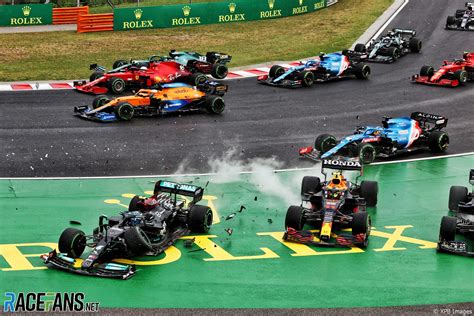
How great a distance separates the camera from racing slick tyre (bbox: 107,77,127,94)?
39.3 metres

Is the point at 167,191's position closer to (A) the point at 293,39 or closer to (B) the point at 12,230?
(B) the point at 12,230

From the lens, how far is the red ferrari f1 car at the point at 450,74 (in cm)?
4185

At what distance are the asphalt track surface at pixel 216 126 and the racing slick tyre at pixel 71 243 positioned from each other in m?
7.91

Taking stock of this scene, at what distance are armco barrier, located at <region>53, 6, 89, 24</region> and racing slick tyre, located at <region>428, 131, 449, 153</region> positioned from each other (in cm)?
2853

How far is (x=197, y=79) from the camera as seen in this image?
134 ft

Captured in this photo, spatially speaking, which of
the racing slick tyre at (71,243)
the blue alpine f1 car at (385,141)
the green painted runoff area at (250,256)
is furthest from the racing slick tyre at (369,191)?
the racing slick tyre at (71,243)

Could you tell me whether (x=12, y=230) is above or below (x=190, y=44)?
below

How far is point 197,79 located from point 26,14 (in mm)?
17814

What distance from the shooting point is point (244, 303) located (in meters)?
19.8

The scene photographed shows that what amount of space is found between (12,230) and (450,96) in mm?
22663

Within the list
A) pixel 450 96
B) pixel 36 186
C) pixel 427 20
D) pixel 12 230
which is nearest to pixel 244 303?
pixel 12 230

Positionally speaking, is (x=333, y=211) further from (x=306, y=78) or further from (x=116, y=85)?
(x=306, y=78)

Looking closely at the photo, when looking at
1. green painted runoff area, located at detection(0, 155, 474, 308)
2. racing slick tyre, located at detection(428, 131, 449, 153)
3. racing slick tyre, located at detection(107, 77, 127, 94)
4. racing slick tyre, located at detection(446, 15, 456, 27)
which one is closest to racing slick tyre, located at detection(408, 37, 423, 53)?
racing slick tyre, located at detection(446, 15, 456, 27)

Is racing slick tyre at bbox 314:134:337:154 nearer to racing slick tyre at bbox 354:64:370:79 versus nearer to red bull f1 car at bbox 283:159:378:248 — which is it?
red bull f1 car at bbox 283:159:378:248
